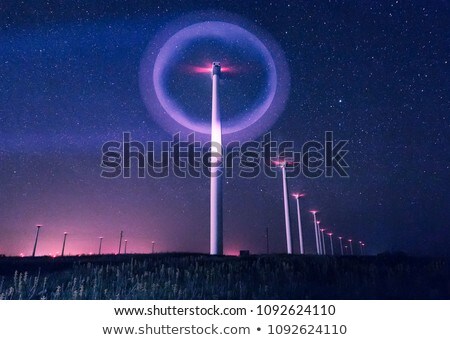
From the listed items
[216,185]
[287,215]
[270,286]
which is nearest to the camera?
[270,286]

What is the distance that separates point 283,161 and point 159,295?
45025 mm

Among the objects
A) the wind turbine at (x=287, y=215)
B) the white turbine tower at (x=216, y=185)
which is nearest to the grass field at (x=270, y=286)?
the white turbine tower at (x=216, y=185)

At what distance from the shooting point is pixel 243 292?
815 cm

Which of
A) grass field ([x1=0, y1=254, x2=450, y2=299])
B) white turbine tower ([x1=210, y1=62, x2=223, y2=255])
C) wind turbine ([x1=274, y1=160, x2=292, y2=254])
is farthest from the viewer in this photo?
wind turbine ([x1=274, y1=160, x2=292, y2=254])

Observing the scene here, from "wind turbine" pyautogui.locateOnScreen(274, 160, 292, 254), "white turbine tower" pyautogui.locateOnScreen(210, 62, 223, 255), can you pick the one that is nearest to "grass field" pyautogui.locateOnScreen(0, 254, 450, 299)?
"white turbine tower" pyautogui.locateOnScreen(210, 62, 223, 255)

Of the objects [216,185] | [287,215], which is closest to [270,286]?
[216,185]

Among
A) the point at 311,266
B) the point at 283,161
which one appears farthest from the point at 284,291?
the point at 283,161

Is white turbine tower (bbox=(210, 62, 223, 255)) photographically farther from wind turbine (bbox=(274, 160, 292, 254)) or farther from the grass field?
wind turbine (bbox=(274, 160, 292, 254))

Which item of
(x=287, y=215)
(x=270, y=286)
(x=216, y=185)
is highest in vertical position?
(x=287, y=215)

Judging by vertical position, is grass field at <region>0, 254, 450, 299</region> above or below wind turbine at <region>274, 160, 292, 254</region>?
below

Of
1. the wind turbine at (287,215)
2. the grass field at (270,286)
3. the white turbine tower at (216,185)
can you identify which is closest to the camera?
the grass field at (270,286)

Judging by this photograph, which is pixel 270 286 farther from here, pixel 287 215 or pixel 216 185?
pixel 287 215

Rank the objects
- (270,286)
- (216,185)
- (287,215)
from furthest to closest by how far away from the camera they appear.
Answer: (287,215)
(216,185)
(270,286)

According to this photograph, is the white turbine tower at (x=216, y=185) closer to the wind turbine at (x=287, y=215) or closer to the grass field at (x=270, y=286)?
the grass field at (x=270, y=286)
